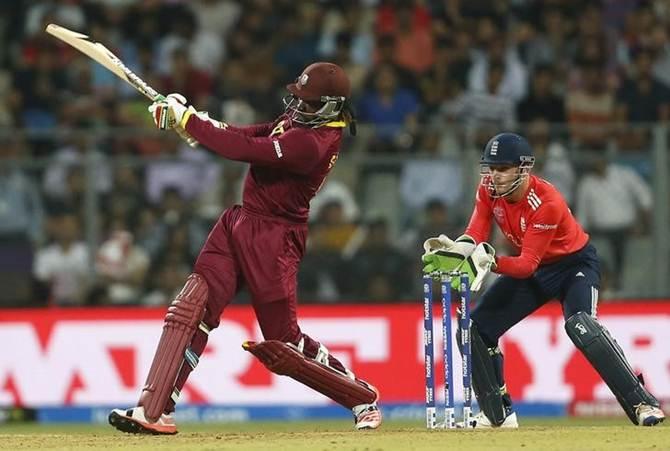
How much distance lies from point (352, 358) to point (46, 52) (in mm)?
4992

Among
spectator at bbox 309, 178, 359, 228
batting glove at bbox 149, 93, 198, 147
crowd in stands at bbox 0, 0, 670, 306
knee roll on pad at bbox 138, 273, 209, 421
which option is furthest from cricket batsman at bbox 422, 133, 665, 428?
spectator at bbox 309, 178, 359, 228

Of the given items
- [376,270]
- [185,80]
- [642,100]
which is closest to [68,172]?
[185,80]

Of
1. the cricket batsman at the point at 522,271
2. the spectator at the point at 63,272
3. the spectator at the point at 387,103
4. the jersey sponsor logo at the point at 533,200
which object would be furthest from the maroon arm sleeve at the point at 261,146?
the spectator at the point at 387,103

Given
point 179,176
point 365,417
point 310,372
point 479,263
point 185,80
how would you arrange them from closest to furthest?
point 479,263 < point 310,372 < point 365,417 < point 179,176 < point 185,80

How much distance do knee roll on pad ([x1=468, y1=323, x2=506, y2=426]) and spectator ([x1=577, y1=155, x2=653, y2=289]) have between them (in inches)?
197

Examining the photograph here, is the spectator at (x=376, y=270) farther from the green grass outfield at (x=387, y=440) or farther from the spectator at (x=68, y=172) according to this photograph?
Answer: the green grass outfield at (x=387, y=440)

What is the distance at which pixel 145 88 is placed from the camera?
385 inches

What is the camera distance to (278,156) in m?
9.26

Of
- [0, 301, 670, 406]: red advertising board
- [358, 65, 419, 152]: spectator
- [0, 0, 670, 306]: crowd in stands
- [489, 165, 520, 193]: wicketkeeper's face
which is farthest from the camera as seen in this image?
[358, 65, 419, 152]: spectator

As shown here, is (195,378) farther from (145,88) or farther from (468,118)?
(145,88)

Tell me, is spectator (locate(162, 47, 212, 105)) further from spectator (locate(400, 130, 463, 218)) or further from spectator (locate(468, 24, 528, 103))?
spectator (locate(400, 130, 463, 218))

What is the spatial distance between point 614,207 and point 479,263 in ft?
18.5

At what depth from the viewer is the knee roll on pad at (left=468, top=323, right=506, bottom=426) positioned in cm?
1000

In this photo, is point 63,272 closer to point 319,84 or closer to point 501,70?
point 501,70
